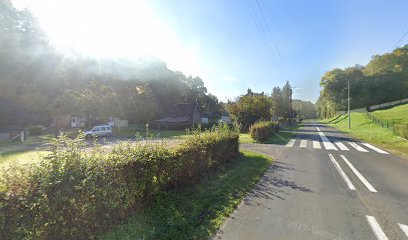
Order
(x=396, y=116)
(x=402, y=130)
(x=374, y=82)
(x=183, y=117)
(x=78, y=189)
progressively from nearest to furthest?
(x=78, y=189) → (x=402, y=130) → (x=396, y=116) → (x=183, y=117) → (x=374, y=82)

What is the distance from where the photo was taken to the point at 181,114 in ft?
163

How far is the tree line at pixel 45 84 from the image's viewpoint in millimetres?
32594

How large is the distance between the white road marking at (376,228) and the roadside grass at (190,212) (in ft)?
9.51

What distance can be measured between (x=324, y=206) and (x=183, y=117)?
43320 mm

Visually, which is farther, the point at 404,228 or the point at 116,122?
the point at 116,122

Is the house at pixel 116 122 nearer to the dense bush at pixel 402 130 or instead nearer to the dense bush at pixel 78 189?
the dense bush at pixel 402 130

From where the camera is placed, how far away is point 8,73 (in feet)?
108

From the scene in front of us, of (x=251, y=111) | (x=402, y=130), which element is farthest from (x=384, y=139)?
(x=251, y=111)

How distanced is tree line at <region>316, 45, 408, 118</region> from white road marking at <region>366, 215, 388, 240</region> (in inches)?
3047

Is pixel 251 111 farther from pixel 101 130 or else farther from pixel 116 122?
pixel 116 122

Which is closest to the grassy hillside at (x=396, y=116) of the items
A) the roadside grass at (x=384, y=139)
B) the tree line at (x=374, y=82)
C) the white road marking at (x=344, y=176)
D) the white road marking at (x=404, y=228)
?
the roadside grass at (x=384, y=139)

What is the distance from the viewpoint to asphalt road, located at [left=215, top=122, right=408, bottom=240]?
172 inches

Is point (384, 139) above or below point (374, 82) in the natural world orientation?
below

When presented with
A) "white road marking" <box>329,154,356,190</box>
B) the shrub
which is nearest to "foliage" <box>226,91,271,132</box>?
"white road marking" <box>329,154,356,190</box>
